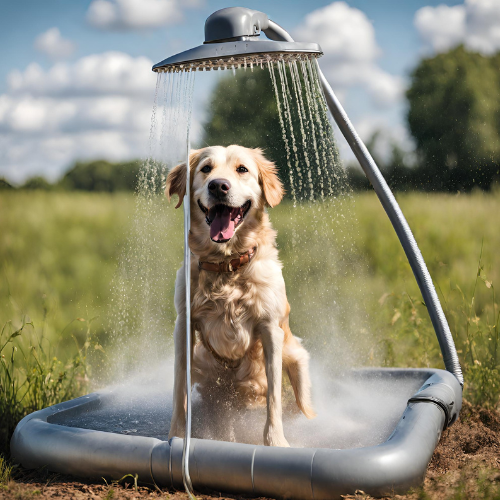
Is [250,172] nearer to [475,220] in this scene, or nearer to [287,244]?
[287,244]

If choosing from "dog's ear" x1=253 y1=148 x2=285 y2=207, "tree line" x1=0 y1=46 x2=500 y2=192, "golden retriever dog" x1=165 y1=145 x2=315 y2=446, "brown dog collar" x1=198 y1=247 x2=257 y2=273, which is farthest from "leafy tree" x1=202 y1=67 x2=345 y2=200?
"brown dog collar" x1=198 y1=247 x2=257 y2=273

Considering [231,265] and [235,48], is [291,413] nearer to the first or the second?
[231,265]

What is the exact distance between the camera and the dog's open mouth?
Answer: 2777 millimetres

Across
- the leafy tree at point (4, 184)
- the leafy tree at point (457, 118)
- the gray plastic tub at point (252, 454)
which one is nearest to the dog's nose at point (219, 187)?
the gray plastic tub at point (252, 454)

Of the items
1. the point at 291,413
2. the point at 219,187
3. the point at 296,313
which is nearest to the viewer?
the point at 219,187

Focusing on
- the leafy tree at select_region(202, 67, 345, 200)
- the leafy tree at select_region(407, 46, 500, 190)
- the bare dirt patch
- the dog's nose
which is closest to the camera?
the bare dirt patch

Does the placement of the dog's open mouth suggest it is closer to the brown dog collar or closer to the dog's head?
the dog's head

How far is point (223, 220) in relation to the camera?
111 inches

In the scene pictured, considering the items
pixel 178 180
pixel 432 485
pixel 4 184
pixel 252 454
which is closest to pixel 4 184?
pixel 4 184

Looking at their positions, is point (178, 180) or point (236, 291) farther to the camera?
point (178, 180)

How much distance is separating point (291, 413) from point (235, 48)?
2126 millimetres

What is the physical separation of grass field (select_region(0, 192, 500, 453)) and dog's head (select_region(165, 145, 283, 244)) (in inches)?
40.3

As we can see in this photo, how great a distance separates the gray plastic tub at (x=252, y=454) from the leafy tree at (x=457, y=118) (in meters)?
5.13

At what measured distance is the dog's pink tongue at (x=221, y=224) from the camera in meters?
2.77
